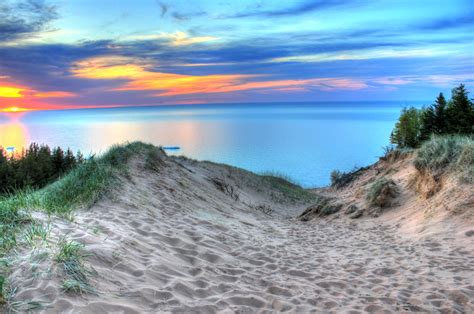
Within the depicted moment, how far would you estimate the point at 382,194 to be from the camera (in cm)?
1231

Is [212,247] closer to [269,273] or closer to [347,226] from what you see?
[269,273]

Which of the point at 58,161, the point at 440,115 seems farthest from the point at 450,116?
the point at 58,161

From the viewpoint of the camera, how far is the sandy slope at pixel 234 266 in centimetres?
454

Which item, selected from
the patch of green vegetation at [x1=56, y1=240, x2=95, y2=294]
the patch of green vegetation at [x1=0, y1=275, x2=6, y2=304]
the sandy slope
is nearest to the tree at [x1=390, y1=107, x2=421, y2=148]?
the sandy slope

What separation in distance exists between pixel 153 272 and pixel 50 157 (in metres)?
31.3

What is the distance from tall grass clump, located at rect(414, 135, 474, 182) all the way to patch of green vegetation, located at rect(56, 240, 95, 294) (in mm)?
8834

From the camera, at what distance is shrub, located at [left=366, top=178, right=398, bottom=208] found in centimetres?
1220

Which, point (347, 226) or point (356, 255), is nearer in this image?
point (356, 255)

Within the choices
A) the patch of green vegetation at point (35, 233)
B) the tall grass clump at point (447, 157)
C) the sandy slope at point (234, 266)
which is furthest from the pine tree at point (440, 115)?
the patch of green vegetation at point (35, 233)

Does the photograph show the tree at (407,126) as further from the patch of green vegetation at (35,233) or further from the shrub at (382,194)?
the patch of green vegetation at (35,233)

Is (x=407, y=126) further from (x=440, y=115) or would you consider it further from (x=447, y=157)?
(x=447, y=157)

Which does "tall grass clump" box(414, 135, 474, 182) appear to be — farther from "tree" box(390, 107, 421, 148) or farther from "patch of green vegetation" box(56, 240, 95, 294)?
"tree" box(390, 107, 421, 148)

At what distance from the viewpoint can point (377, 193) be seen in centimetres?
1249

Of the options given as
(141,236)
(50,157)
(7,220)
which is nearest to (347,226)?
(141,236)
